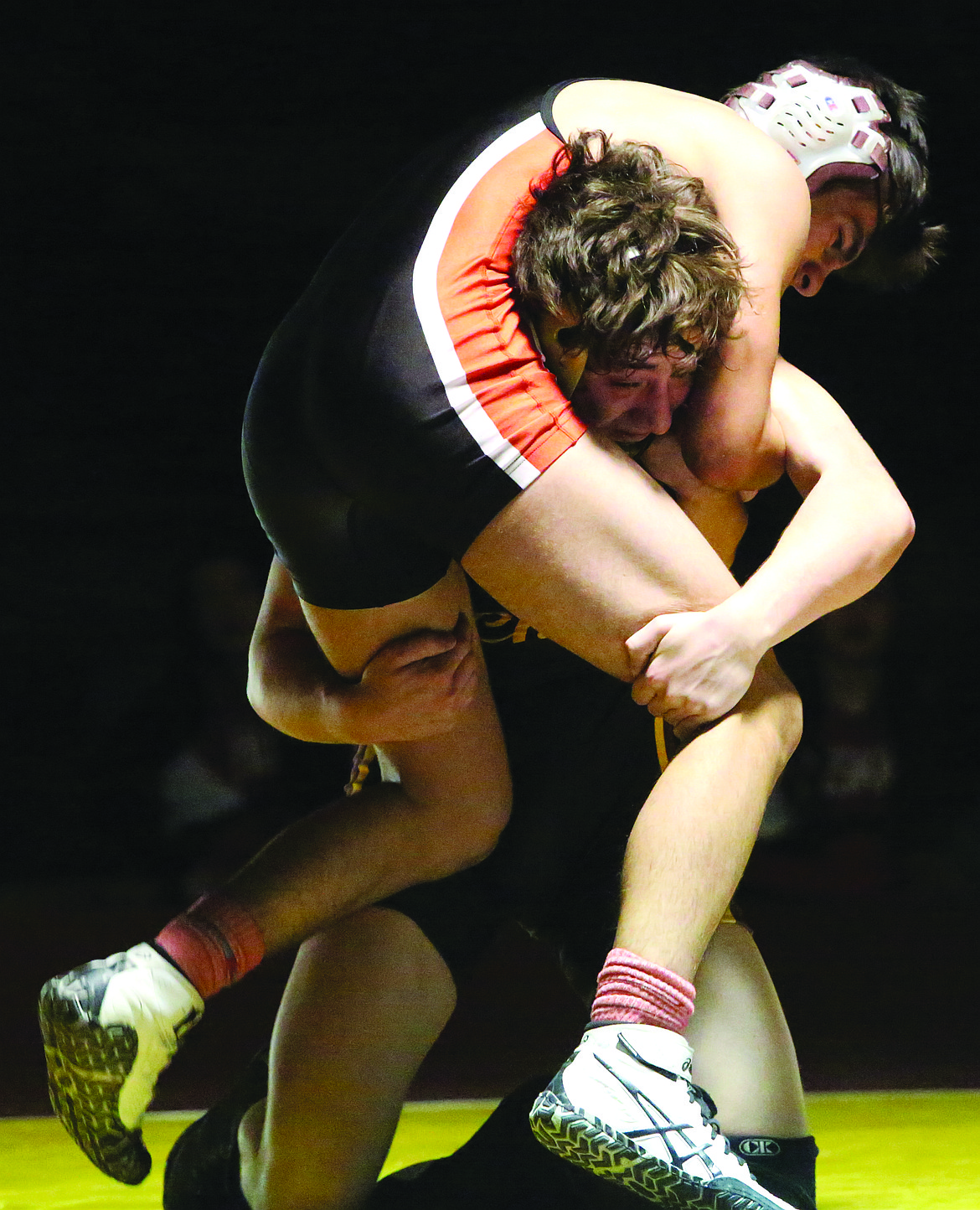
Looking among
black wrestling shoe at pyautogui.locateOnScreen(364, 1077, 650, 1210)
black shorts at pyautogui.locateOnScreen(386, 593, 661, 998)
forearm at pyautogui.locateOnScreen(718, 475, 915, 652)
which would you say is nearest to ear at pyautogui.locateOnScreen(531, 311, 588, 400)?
forearm at pyautogui.locateOnScreen(718, 475, 915, 652)

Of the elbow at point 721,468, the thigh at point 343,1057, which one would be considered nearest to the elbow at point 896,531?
the elbow at point 721,468

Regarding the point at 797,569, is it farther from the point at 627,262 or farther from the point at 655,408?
the point at 627,262

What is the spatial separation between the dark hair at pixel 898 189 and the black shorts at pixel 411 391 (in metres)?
0.51

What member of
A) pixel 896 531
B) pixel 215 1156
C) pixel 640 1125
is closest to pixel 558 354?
pixel 896 531

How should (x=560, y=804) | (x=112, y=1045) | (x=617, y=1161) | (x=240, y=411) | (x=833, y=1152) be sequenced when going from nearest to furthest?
(x=617, y=1161), (x=112, y=1045), (x=560, y=804), (x=833, y=1152), (x=240, y=411)

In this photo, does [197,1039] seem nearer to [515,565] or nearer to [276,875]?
[276,875]

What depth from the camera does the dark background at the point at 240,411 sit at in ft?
8.34

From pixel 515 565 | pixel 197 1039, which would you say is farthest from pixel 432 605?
pixel 197 1039

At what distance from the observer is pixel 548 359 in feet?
3.99

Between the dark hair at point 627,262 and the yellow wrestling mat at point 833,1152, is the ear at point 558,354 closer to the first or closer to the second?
the dark hair at point 627,262

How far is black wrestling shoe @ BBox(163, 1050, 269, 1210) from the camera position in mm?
1472

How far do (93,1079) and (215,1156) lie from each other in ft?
1.09

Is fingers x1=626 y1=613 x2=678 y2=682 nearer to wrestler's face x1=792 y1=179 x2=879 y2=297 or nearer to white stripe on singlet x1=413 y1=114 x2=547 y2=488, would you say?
white stripe on singlet x1=413 y1=114 x2=547 y2=488

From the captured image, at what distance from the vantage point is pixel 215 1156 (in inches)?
59.1
